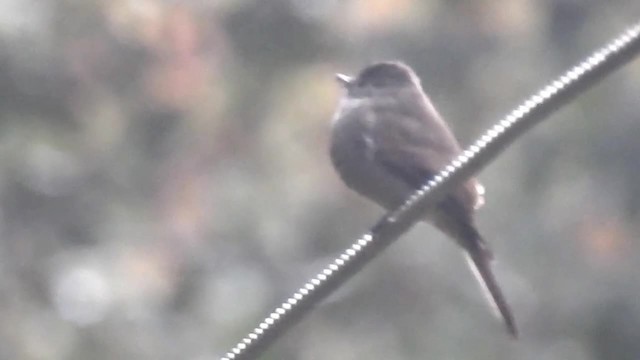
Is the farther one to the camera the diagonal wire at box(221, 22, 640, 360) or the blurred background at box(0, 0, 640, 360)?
the blurred background at box(0, 0, 640, 360)

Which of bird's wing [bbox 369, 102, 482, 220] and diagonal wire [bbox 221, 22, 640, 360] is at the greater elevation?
diagonal wire [bbox 221, 22, 640, 360]

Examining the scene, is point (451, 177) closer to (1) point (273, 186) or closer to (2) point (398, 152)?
(2) point (398, 152)

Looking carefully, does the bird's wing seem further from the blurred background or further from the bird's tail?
the blurred background

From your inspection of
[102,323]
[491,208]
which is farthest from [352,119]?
[491,208]

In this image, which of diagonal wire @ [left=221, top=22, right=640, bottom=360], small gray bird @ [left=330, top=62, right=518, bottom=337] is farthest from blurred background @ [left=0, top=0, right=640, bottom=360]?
diagonal wire @ [left=221, top=22, right=640, bottom=360]

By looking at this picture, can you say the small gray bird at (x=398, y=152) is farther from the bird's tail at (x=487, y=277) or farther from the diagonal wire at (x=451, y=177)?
the diagonal wire at (x=451, y=177)

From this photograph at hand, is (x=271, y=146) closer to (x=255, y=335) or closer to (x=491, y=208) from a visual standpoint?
(x=491, y=208)

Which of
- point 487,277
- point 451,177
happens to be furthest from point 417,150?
point 451,177
